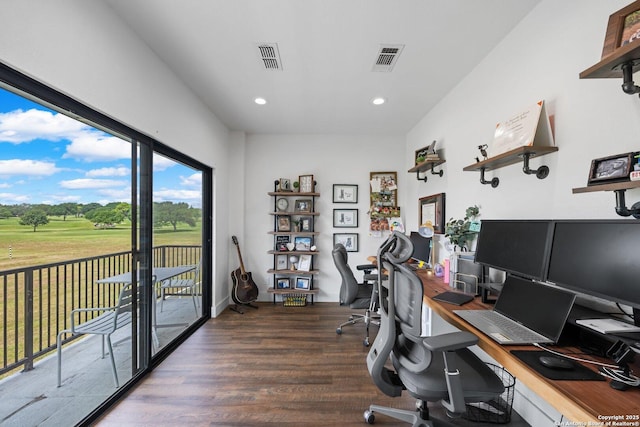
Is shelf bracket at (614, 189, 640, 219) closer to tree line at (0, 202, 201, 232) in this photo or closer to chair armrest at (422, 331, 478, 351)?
chair armrest at (422, 331, 478, 351)

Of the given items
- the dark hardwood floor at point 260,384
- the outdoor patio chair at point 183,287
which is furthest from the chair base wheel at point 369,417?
the outdoor patio chair at point 183,287

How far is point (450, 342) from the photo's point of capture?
118 centimetres

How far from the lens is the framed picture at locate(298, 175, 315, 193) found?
164 inches

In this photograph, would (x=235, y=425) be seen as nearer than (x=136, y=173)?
Yes

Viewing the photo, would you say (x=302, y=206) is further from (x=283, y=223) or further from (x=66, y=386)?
(x=66, y=386)

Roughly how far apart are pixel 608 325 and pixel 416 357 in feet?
2.61

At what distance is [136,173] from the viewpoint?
7.11ft

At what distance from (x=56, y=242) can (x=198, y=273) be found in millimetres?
1929

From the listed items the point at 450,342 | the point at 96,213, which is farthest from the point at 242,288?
the point at 450,342

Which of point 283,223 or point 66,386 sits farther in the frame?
point 283,223

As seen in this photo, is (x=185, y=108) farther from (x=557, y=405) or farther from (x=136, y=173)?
(x=557, y=405)

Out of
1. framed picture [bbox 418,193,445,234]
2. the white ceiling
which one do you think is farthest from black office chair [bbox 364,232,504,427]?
framed picture [bbox 418,193,445,234]

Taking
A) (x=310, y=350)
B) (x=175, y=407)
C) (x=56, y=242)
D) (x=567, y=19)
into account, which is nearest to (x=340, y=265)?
(x=310, y=350)

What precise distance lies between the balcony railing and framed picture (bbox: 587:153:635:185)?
2880 mm
